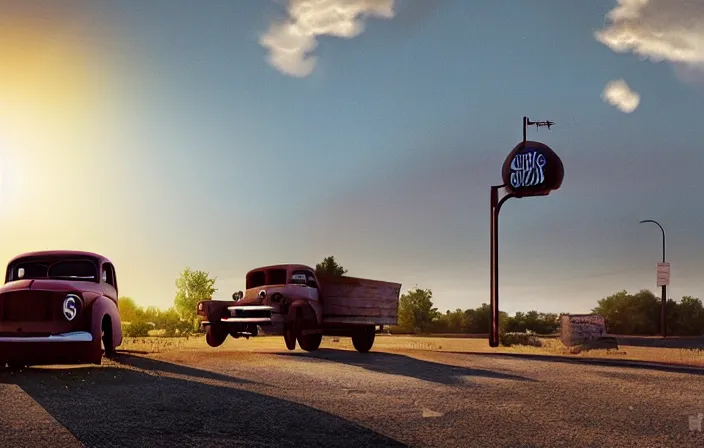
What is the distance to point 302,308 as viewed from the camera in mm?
21078

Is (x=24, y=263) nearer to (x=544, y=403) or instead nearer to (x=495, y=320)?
(x=544, y=403)

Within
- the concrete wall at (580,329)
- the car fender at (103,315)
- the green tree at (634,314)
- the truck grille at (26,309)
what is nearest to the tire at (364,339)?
the car fender at (103,315)

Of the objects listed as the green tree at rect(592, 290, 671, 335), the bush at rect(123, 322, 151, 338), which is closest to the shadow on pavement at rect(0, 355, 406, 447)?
the bush at rect(123, 322, 151, 338)

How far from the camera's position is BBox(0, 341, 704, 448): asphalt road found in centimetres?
942

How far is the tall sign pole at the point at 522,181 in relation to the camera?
3216 cm

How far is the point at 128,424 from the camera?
9.98m

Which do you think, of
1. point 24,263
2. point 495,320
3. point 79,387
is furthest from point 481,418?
point 495,320

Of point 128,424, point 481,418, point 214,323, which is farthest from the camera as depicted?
point 214,323

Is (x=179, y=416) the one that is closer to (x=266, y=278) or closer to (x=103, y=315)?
(x=103, y=315)

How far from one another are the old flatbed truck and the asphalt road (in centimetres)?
227

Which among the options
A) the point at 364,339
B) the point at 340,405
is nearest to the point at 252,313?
the point at 364,339

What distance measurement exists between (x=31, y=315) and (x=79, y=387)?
2.88 meters

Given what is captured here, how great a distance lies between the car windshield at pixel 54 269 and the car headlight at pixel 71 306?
2227 mm

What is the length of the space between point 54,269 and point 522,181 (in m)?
20.1
